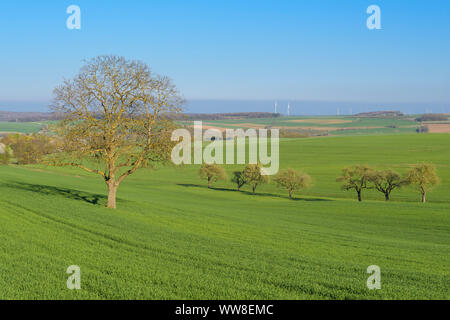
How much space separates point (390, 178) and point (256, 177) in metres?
22.5

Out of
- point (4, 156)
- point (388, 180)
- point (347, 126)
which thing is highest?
point (347, 126)

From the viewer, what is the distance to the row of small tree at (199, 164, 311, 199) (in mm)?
67938

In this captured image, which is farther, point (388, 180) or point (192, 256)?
point (388, 180)

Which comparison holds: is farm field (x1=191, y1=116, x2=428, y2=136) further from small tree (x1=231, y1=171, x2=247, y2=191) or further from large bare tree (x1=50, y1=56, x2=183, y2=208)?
large bare tree (x1=50, y1=56, x2=183, y2=208)

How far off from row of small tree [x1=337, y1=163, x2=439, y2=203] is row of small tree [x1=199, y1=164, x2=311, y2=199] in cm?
724

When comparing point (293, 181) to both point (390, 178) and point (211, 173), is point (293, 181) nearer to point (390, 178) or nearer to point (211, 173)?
point (390, 178)

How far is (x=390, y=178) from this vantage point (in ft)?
202

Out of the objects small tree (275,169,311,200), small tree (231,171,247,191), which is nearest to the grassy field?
small tree (275,169,311,200)

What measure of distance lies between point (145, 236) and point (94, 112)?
12251 mm

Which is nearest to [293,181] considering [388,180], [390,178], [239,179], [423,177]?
[239,179]

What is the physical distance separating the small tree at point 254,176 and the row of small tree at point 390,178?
14578mm

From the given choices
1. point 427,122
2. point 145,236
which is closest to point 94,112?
point 145,236
